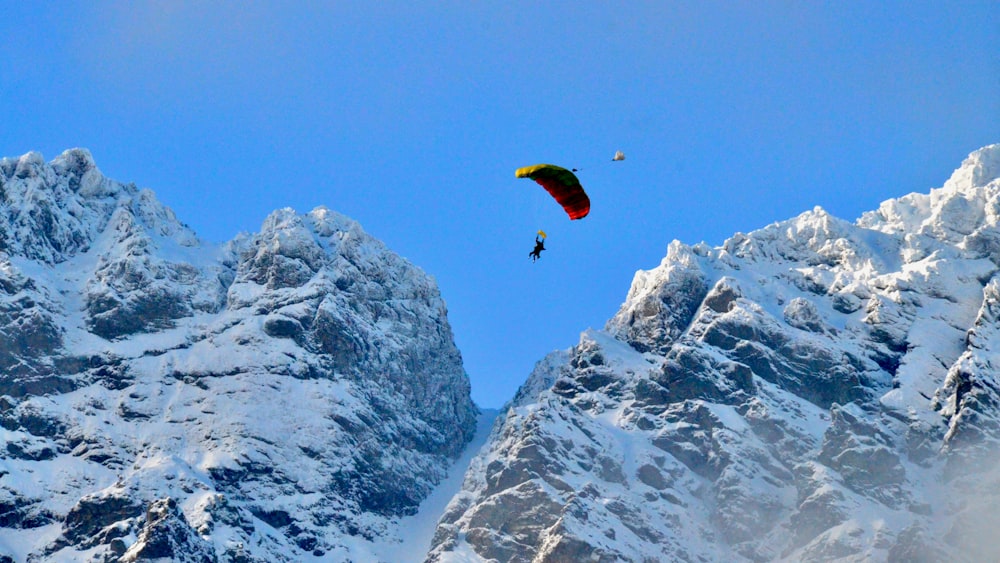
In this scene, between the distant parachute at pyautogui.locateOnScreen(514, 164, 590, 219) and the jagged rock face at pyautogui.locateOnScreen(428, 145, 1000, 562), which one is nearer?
the distant parachute at pyautogui.locateOnScreen(514, 164, 590, 219)

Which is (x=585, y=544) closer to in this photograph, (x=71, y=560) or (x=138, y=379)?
(x=71, y=560)

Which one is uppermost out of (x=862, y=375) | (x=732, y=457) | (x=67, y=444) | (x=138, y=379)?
(x=862, y=375)

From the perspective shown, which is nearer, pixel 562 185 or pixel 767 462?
pixel 562 185

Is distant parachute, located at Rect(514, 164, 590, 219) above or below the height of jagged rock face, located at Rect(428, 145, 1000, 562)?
below

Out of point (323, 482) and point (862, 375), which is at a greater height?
point (862, 375)

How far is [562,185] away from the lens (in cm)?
8944

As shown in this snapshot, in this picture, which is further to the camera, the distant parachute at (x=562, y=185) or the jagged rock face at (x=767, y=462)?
the jagged rock face at (x=767, y=462)

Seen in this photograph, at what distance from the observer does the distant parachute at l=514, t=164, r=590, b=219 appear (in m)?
88.9

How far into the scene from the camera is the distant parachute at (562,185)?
8888 cm

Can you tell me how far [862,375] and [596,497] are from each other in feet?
140

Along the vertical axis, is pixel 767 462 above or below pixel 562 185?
above

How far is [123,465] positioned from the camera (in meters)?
182

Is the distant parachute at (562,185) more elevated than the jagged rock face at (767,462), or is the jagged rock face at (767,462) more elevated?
the jagged rock face at (767,462)

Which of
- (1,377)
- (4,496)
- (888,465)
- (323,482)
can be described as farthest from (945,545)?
(1,377)
